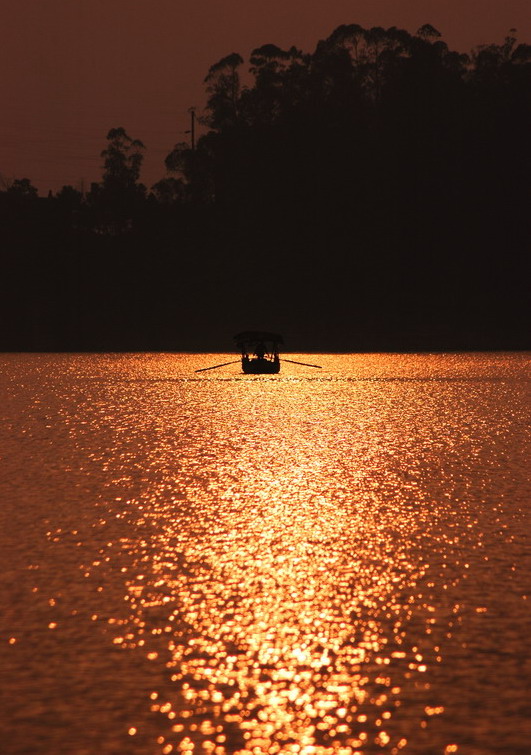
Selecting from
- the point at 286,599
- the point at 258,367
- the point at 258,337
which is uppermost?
the point at 258,337

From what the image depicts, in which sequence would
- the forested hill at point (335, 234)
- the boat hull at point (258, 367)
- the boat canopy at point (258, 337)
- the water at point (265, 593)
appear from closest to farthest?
the water at point (265, 593)
the boat canopy at point (258, 337)
the boat hull at point (258, 367)
the forested hill at point (335, 234)

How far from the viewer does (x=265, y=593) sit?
24.3 ft

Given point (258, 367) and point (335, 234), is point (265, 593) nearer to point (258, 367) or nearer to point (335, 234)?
point (258, 367)

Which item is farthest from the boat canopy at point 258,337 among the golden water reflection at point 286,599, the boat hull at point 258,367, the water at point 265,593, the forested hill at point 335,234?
the forested hill at point 335,234

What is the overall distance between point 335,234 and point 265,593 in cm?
8729

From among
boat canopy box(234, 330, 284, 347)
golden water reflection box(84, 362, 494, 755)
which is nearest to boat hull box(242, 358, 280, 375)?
boat canopy box(234, 330, 284, 347)

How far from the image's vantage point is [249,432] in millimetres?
18844

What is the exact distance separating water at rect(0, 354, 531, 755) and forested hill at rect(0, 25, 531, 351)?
6929cm

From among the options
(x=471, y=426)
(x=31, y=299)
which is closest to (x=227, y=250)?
(x=31, y=299)

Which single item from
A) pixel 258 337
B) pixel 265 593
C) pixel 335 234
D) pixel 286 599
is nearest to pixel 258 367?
pixel 258 337

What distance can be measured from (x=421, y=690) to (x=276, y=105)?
102429 millimetres

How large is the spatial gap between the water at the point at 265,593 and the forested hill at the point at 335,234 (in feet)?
227

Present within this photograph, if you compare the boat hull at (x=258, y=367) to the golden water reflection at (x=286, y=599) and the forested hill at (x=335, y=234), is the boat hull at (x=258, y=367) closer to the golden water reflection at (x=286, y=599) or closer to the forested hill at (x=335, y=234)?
the golden water reflection at (x=286, y=599)

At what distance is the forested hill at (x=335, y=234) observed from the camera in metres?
90.1
